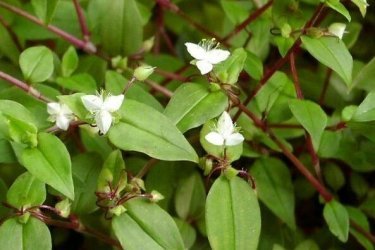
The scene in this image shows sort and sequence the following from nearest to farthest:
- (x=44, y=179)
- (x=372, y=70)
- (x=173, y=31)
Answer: (x=44, y=179), (x=372, y=70), (x=173, y=31)

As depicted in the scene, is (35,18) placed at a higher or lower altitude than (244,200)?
higher

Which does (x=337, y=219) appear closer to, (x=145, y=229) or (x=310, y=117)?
(x=310, y=117)

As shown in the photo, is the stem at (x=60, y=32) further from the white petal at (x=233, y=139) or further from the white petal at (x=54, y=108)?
the white petal at (x=233, y=139)

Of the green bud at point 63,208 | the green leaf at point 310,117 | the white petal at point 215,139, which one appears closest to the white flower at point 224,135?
the white petal at point 215,139

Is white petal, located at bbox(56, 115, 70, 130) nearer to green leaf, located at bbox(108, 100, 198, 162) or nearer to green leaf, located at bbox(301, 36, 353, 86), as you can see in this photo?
green leaf, located at bbox(108, 100, 198, 162)

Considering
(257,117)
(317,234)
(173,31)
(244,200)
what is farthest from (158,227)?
(173,31)

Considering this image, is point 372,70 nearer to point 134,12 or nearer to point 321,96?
point 321,96

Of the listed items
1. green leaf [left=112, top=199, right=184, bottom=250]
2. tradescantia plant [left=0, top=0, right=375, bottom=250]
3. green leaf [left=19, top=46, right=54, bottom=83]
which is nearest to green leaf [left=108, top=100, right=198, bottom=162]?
tradescantia plant [left=0, top=0, right=375, bottom=250]
